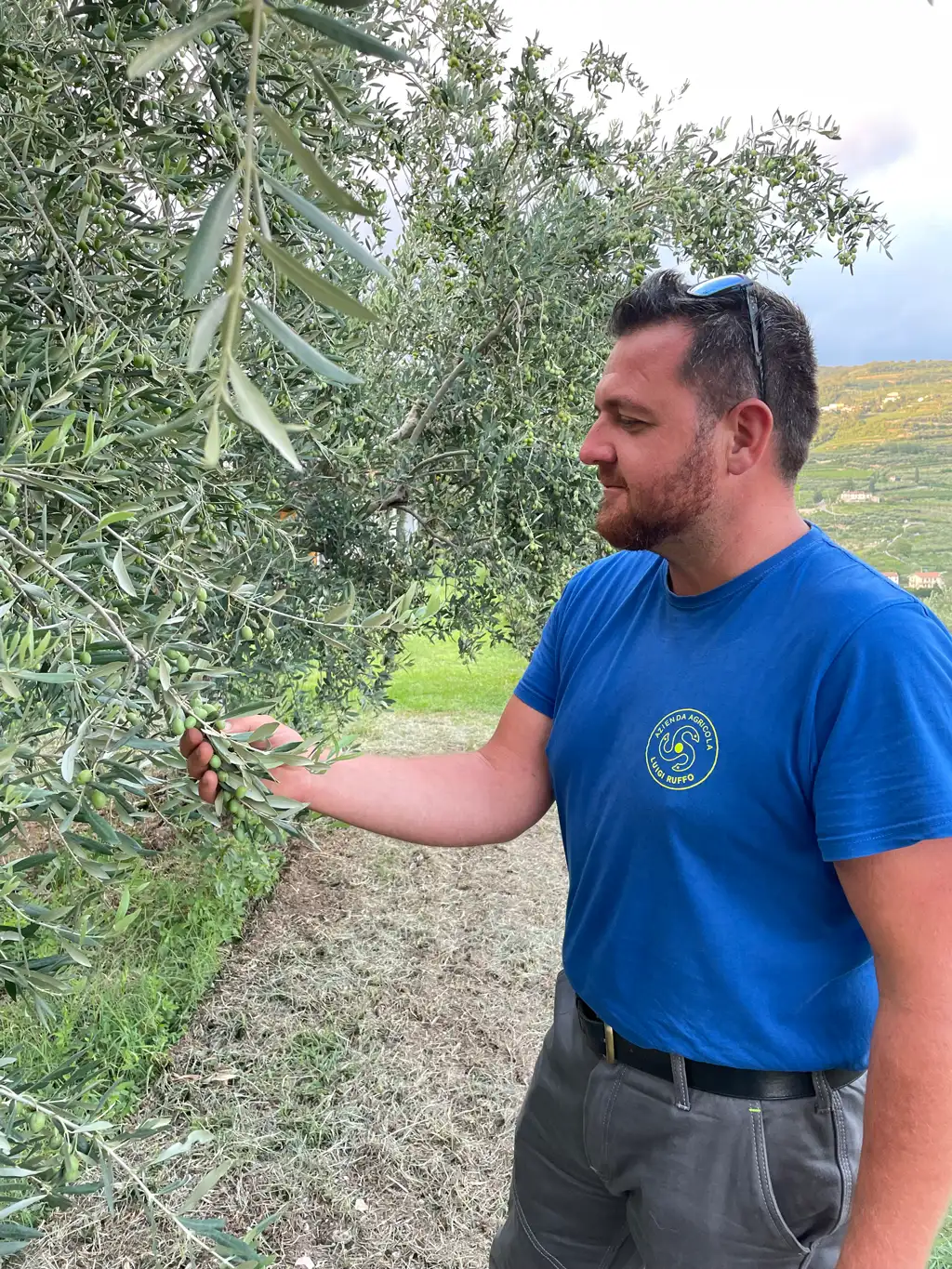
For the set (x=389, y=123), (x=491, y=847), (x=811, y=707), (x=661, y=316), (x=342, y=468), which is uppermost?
(x=389, y=123)

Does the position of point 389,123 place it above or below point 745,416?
above

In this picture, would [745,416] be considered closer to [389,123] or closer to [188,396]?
[188,396]

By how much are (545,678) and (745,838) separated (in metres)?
0.67

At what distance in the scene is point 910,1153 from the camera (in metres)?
1.15

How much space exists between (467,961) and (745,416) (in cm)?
387

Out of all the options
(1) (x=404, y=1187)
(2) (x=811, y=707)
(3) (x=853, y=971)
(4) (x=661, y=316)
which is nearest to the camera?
(2) (x=811, y=707)

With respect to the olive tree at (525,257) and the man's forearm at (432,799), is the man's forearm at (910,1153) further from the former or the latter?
the olive tree at (525,257)

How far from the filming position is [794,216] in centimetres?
385

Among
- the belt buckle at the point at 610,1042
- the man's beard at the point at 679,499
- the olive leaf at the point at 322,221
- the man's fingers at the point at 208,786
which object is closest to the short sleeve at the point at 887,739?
the man's beard at the point at 679,499

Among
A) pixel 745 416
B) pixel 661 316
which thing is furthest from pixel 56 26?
pixel 745 416

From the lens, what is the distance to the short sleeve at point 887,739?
1164 millimetres

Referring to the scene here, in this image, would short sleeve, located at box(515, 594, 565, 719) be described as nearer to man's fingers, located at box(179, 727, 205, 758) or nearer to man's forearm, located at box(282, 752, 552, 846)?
man's forearm, located at box(282, 752, 552, 846)

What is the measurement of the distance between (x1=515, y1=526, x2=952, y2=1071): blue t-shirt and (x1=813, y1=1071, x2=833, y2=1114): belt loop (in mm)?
21

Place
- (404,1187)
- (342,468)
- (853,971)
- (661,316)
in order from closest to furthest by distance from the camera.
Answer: (853,971), (661,316), (404,1187), (342,468)
